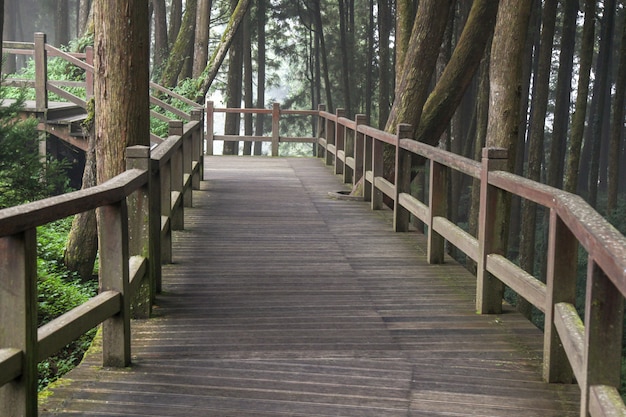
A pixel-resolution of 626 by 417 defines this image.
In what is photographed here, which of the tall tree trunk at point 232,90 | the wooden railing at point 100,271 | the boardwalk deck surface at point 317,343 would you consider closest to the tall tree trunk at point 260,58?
the tall tree trunk at point 232,90

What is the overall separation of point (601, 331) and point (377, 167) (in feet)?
26.4

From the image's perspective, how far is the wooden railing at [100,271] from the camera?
12.1 ft

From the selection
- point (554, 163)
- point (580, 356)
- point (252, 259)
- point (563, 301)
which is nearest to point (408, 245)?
point (252, 259)

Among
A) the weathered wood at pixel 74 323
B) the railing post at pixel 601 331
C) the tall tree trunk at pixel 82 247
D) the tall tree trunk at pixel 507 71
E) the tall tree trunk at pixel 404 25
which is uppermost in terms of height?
the tall tree trunk at pixel 404 25

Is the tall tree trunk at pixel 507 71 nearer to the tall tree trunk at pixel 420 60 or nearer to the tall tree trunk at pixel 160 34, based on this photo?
the tall tree trunk at pixel 420 60

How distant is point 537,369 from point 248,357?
1.68 meters

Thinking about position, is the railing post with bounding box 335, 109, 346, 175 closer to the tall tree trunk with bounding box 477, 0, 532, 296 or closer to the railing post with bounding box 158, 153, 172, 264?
the tall tree trunk with bounding box 477, 0, 532, 296

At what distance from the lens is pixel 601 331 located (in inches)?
→ 148

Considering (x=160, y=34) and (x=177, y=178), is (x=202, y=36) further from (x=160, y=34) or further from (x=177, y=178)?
(x=177, y=178)

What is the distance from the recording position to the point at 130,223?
6320 mm

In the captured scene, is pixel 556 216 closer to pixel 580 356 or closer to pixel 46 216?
pixel 580 356

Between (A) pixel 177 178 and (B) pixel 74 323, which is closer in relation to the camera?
(B) pixel 74 323

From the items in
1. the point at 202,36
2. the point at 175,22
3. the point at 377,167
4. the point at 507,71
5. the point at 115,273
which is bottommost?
the point at 115,273

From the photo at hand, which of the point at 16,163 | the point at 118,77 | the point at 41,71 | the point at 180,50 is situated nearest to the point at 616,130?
the point at 180,50
